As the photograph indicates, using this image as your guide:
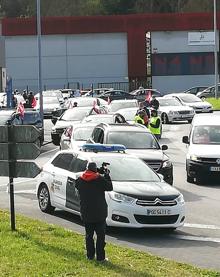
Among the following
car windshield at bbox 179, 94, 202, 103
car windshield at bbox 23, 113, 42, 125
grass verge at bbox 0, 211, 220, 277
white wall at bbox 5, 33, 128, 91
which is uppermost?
white wall at bbox 5, 33, 128, 91

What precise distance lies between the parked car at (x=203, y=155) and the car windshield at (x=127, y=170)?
16.8ft

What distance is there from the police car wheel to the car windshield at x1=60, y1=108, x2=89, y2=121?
15.4m

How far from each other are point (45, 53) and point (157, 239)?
56.5 metres

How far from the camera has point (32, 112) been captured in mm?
30469

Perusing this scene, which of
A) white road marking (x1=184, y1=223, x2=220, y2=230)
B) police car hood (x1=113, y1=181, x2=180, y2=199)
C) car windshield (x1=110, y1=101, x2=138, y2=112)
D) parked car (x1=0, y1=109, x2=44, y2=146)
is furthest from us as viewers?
car windshield (x1=110, y1=101, x2=138, y2=112)

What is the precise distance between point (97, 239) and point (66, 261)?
0.54 metres

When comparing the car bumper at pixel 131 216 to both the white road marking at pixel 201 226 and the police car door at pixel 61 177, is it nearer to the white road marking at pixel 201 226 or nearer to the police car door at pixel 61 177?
the white road marking at pixel 201 226

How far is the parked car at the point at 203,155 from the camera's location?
19100mm

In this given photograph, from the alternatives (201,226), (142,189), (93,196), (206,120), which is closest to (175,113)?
(206,120)

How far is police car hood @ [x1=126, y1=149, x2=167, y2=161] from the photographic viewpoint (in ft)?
57.8

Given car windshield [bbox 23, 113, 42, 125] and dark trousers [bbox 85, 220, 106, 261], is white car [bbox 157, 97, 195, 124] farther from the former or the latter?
dark trousers [bbox 85, 220, 106, 261]

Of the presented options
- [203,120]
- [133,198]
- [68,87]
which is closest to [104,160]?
[133,198]

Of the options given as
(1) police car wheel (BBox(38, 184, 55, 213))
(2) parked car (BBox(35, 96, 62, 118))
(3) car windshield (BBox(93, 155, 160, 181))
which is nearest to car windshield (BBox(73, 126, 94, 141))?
(1) police car wheel (BBox(38, 184, 55, 213))

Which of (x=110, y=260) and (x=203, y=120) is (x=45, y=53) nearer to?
(x=203, y=120)
